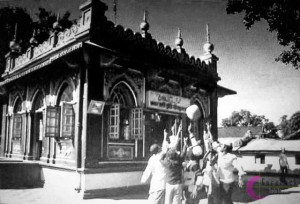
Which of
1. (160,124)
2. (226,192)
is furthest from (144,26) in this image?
(226,192)

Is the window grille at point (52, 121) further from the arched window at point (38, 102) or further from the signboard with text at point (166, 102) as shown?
the signboard with text at point (166, 102)

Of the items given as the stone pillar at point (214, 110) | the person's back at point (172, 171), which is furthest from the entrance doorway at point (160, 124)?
the person's back at point (172, 171)

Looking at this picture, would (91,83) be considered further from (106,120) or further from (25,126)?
(25,126)

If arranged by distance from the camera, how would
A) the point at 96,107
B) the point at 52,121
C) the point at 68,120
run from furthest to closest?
the point at 52,121, the point at 68,120, the point at 96,107

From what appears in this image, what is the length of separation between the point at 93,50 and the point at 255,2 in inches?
160

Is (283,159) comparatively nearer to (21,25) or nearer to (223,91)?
(223,91)

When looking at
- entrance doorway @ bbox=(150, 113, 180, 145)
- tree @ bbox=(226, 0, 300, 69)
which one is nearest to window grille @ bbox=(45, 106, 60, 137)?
entrance doorway @ bbox=(150, 113, 180, 145)

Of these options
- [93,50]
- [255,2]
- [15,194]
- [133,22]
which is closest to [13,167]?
[15,194]

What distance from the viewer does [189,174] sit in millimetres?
5594

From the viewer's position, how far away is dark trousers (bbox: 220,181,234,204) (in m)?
5.40

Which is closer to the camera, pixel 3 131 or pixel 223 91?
pixel 3 131

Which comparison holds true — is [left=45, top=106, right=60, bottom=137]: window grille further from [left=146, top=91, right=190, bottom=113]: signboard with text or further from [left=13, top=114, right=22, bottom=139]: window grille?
[left=13, top=114, right=22, bottom=139]: window grille

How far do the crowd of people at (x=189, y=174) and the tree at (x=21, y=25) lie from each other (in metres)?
7.67

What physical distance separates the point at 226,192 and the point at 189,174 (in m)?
0.73
